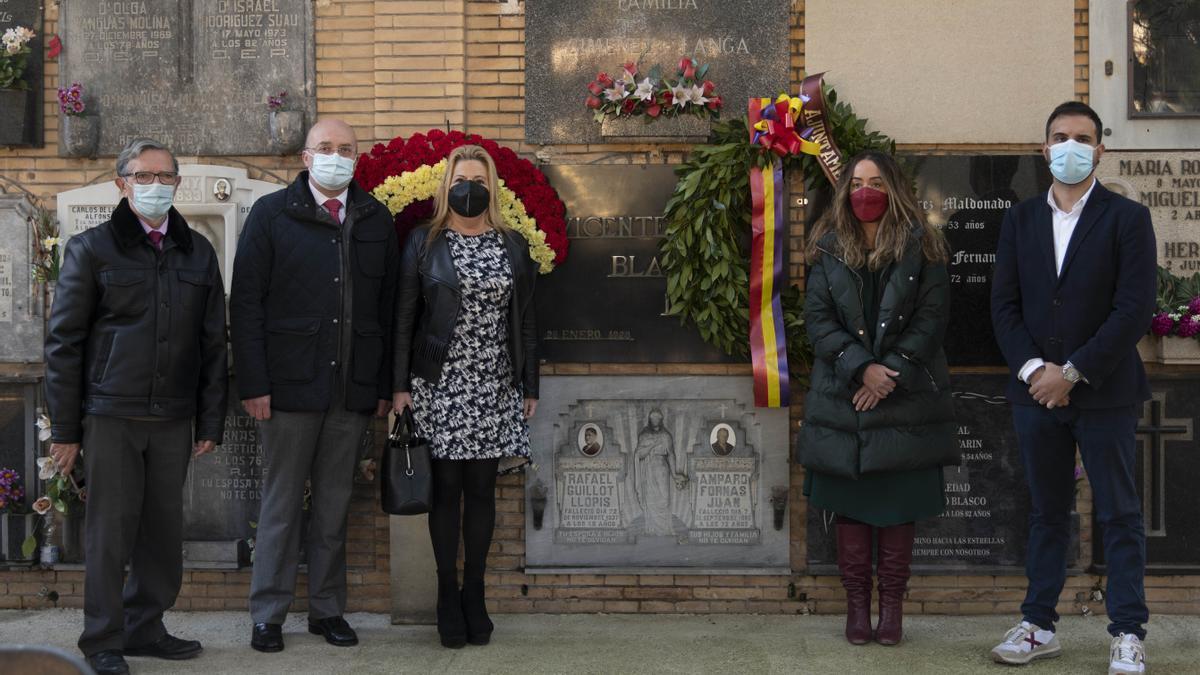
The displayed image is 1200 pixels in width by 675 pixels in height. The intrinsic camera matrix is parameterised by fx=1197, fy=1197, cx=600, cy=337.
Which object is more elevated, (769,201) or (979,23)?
(979,23)

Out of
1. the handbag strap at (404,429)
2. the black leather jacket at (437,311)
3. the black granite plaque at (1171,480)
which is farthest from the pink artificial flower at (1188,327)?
the handbag strap at (404,429)

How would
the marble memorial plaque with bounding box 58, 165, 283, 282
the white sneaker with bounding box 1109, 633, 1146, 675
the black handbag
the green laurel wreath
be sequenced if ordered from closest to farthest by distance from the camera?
the white sneaker with bounding box 1109, 633, 1146, 675, the black handbag, the green laurel wreath, the marble memorial plaque with bounding box 58, 165, 283, 282

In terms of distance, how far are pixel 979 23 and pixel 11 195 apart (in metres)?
4.96

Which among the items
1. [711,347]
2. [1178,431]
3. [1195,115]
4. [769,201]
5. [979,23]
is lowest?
[1178,431]

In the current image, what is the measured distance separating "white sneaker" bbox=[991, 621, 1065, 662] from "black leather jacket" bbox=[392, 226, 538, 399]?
2.29 meters

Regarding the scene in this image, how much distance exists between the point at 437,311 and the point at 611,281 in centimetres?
114

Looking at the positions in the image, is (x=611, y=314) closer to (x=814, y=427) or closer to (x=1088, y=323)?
(x=814, y=427)

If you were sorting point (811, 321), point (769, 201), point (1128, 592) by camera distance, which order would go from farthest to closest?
point (769, 201) < point (811, 321) < point (1128, 592)

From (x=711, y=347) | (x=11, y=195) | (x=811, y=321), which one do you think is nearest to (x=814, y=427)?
(x=811, y=321)

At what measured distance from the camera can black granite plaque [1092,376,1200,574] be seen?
5.83 m

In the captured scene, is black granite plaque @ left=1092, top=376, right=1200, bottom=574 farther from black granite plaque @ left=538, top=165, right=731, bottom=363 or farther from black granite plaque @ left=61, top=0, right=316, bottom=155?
black granite plaque @ left=61, top=0, right=316, bottom=155

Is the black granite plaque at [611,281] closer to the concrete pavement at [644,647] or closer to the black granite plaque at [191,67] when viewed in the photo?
the concrete pavement at [644,647]

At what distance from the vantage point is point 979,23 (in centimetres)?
592

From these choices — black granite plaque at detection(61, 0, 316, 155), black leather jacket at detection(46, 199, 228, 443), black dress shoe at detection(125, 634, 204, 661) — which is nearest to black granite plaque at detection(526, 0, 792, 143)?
black granite plaque at detection(61, 0, 316, 155)
